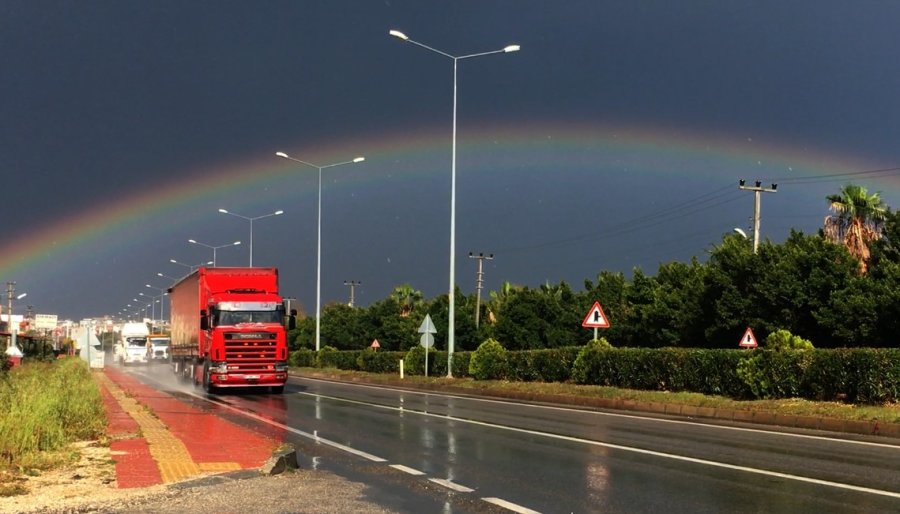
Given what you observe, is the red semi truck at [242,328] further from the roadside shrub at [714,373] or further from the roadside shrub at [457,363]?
the roadside shrub at [714,373]

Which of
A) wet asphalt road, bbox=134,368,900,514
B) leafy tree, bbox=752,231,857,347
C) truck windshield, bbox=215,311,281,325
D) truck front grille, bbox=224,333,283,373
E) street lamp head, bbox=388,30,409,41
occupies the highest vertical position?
street lamp head, bbox=388,30,409,41

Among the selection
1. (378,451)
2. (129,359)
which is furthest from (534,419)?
(129,359)

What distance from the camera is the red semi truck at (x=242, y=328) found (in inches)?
1076

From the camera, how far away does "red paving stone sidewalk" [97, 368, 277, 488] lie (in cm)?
962

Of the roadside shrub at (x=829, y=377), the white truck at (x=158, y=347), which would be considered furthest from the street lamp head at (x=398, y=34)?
the white truck at (x=158, y=347)

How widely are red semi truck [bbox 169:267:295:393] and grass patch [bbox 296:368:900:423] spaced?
6912 millimetres

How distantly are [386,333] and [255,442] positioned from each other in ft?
164

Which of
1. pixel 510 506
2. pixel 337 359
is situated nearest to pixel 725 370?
pixel 510 506

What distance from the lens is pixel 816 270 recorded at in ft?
101

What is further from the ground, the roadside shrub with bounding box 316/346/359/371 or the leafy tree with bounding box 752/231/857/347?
the leafy tree with bounding box 752/231/857/347

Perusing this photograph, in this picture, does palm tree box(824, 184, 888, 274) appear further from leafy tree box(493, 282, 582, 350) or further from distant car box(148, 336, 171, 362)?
distant car box(148, 336, 171, 362)

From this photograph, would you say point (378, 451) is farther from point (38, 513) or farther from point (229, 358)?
point (229, 358)

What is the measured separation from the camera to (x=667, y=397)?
71.1 feet

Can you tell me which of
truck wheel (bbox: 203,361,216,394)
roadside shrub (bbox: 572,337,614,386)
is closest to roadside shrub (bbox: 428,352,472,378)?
roadside shrub (bbox: 572,337,614,386)
